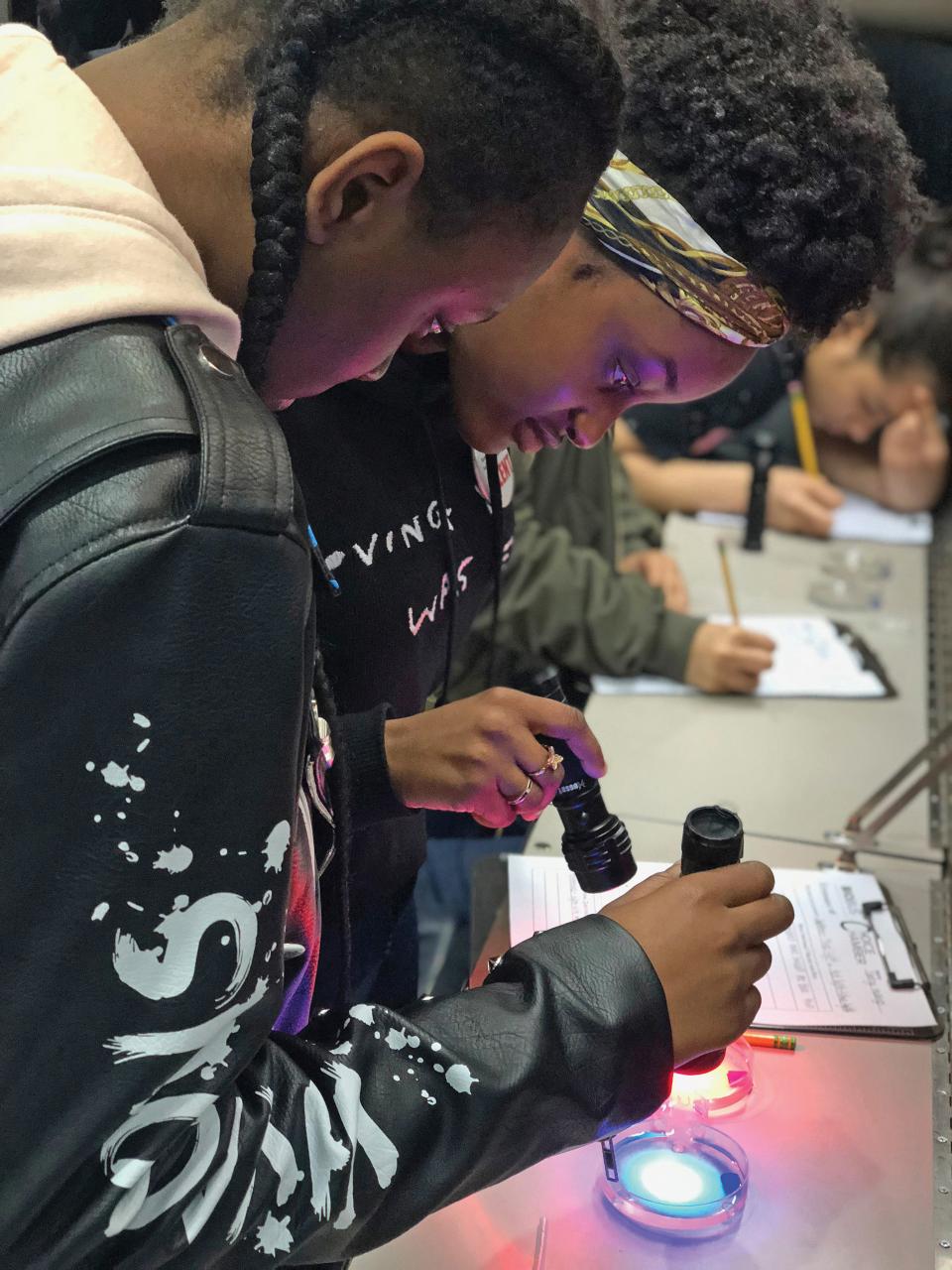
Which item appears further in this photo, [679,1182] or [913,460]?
[913,460]

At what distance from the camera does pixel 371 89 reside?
660 millimetres

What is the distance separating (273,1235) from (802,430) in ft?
7.96

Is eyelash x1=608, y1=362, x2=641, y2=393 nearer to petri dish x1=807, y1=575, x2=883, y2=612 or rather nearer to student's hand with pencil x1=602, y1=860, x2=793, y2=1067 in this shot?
student's hand with pencil x1=602, y1=860, x2=793, y2=1067

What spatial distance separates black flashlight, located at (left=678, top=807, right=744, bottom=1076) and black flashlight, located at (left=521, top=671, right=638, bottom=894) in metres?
0.15

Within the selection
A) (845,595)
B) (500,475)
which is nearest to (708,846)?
(500,475)

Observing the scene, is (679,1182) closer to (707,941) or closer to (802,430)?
(707,941)

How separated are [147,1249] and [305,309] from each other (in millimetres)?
493

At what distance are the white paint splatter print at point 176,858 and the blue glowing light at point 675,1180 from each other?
0.62m

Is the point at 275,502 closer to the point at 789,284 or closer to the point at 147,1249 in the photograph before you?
the point at 147,1249

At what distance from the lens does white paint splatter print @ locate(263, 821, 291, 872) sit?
634 mm

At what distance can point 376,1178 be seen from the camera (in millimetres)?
725

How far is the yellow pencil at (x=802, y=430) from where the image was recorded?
2.85m

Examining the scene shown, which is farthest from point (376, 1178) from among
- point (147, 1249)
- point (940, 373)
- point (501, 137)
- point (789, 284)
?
point (940, 373)

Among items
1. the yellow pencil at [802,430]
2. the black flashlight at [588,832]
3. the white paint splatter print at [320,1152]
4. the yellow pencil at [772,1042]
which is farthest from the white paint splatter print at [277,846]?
the yellow pencil at [802,430]
